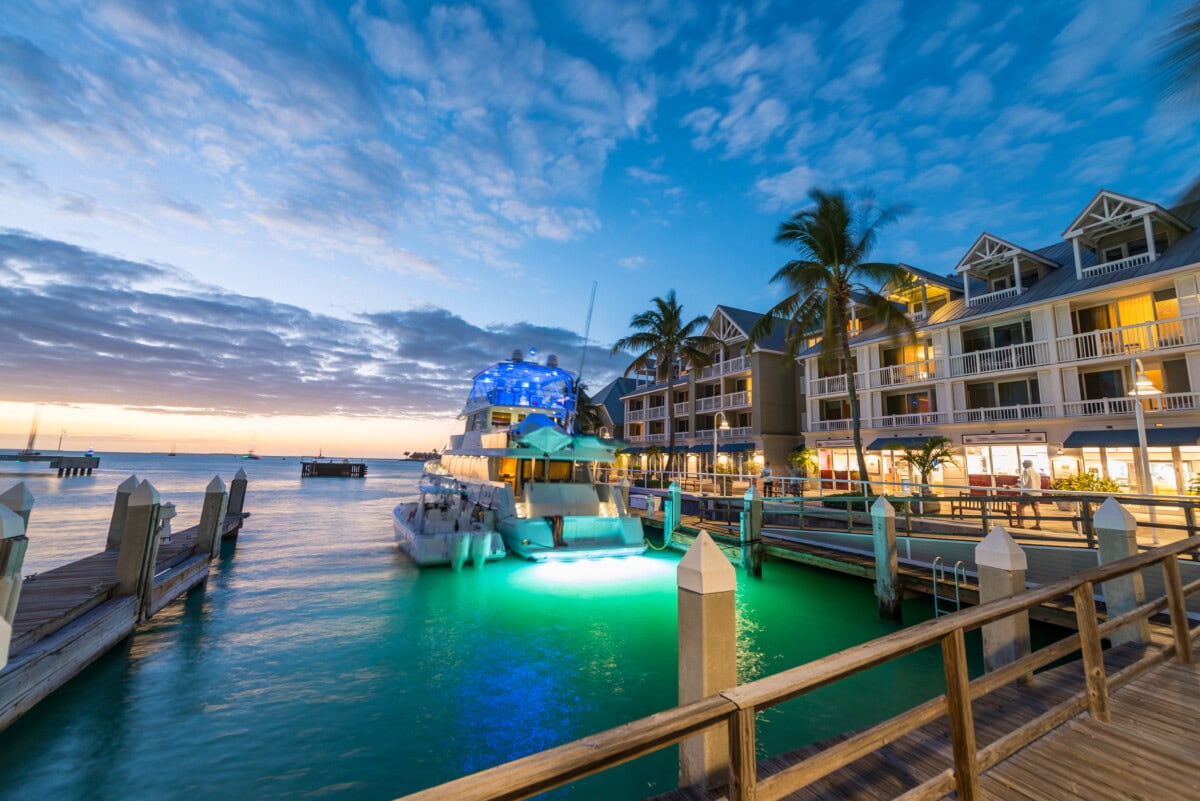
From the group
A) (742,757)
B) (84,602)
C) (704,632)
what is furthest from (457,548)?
(742,757)

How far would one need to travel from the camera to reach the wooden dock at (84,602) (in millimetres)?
6090

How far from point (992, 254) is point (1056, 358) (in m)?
5.33

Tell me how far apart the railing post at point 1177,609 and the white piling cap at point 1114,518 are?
1385 millimetres

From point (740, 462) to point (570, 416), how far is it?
50.9 feet

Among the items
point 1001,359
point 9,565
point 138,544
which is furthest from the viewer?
point 1001,359

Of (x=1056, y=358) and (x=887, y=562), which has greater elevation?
(x=1056, y=358)

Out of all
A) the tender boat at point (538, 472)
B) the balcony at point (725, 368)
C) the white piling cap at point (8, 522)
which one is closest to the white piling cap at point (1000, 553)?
the tender boat at point (538, 472)

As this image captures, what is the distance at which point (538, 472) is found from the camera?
16.9 metres

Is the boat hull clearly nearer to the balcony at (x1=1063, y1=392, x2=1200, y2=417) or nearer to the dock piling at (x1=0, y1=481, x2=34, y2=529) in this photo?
the dock piling at (x1=0, y1=481, x2=34, y2=529)

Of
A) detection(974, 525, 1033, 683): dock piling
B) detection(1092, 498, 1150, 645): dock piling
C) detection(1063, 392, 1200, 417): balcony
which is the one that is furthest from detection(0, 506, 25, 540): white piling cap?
detection(1063, 392, 1200, 417): balcony

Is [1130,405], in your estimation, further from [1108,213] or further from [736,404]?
[736,404]

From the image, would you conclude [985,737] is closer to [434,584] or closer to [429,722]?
[429,722]

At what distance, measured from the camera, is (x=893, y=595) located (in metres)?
9.46

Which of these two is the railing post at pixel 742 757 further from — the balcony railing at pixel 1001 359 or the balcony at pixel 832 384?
the balcony at pixel 832 384
